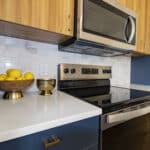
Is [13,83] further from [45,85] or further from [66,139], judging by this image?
[66,139]

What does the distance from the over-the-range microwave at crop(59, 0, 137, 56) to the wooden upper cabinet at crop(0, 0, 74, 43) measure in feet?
0.20

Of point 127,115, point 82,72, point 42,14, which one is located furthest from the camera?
point 82,72

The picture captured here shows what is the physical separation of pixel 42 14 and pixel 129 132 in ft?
2.87

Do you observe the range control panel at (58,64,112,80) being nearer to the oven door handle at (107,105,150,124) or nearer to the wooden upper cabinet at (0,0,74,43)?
the wooden upper cabinet at (0,0,74,43)

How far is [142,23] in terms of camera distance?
1.61 metres

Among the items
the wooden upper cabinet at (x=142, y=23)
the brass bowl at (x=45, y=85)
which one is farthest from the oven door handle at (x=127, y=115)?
the wooden upper cabinet at (x=142, y=23)

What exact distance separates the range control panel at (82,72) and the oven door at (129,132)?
1.92 ft

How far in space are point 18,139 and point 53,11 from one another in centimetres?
70

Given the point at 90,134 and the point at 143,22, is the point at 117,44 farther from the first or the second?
the point at 90,134

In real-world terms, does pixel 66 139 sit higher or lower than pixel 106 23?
lower

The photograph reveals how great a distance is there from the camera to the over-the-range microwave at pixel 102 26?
985 millimetres

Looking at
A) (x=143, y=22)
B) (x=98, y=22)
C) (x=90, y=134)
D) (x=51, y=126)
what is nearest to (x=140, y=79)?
(x=143, y=22)

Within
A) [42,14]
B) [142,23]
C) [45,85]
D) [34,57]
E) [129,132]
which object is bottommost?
[129,132]

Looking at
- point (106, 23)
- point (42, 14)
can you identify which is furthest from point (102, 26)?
point (42, 14)
